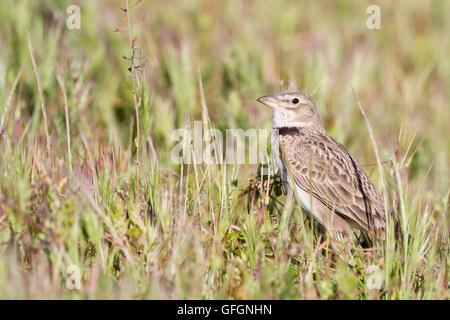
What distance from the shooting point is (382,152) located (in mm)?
6035

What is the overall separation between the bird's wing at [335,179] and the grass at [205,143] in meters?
0.26

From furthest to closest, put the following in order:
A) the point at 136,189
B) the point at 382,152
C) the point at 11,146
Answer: the point at 382,152 < the point at 11,146 < the point at 136,189

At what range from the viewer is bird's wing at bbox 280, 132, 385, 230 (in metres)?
4.66

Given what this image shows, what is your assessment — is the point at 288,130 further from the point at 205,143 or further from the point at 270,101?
the point at 205,143

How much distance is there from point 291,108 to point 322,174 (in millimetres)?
681

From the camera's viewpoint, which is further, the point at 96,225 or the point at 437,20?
the point at 437,20

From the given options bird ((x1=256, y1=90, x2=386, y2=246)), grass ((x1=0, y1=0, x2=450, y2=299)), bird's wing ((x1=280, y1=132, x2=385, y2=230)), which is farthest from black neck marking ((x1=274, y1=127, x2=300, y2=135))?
grass ((x1=0, y1=0, x2=450, y2=299))

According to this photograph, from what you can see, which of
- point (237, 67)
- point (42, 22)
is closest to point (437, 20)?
point (237, 67)

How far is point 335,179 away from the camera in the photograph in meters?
4.84

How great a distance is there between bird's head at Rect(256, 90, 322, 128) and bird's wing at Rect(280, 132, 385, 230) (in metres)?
0.26

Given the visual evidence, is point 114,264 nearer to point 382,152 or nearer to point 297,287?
point 297,287

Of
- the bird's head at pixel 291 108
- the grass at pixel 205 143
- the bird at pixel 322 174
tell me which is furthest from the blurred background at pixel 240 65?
the bird at pixel 322 174

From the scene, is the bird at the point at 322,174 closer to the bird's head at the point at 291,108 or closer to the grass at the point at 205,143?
the bird's head at the point at 291,108

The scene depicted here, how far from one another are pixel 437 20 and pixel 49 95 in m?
6.70
